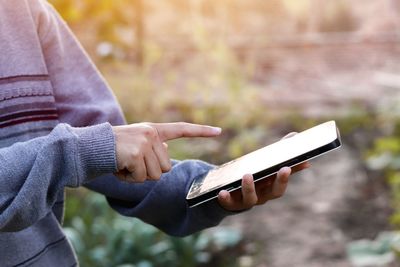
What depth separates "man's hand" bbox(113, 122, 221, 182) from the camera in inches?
42.4

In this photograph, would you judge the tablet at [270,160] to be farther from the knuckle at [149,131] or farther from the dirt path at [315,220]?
the dirt path at [315,220]

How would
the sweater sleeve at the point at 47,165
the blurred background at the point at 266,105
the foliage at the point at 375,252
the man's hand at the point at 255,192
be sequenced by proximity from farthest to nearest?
the blurred background at the point at 266,105, the foliage at the point at 375,252, the man's hand at the point at 255,192, the sweater sleeve at the point at 47,165

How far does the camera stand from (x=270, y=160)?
1.19 metres

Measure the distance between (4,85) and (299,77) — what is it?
6.87 metres

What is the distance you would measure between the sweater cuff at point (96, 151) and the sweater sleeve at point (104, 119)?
30 centimetres

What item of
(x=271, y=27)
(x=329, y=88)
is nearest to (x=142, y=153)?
(x=329, y=88)

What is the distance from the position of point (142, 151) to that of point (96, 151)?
2.5 inches

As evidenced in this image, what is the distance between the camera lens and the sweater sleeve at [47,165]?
1.07 m

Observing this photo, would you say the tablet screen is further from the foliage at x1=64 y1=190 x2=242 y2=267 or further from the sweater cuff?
the foliage at x1=64 y1=190 x2=242 y2=267

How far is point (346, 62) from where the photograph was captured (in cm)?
841

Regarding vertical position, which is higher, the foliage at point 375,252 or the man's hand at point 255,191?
the man's hand at point 255,191

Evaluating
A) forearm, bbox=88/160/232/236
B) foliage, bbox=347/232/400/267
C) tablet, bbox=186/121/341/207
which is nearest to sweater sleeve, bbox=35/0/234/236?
forearm, bbox=88/160/232/236

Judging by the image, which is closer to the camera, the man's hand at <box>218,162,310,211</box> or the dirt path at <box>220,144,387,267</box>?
the man's hand at <box>218,162,310,211</box>

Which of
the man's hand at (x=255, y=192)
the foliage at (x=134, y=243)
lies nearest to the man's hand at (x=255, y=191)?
the man's hand at (x=255, y=192)
